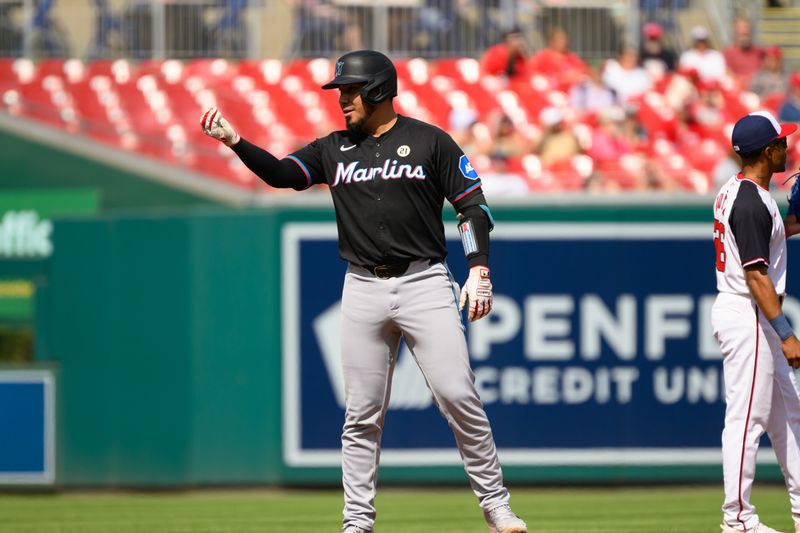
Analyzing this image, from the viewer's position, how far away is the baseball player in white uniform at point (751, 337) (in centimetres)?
533

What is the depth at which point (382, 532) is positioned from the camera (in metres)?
6.57

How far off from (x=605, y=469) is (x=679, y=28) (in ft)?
28.1

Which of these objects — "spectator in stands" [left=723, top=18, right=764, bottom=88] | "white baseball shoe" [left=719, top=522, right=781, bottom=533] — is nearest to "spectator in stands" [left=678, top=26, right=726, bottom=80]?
"spectator in stands" [left=723, top=18, right=764, bottom=88]

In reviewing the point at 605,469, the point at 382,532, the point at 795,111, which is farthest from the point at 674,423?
the point at 795,111

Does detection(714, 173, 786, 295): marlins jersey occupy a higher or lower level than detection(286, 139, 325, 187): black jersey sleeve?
lower

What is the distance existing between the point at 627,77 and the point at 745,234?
9.56 meters

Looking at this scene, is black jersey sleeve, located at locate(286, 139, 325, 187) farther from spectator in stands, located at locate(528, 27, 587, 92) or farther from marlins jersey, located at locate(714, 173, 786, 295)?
spectator in stands, located at locate(528, 27, 587, 92)

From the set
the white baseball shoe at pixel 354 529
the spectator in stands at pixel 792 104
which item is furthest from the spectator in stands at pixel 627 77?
the white baseball shoe at pixel 354 529

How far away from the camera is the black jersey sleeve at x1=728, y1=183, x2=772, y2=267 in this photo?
523 cm

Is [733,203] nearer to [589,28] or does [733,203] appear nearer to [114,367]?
[114,367]

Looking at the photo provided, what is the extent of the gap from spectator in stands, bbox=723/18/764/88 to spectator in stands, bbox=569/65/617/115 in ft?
6.26

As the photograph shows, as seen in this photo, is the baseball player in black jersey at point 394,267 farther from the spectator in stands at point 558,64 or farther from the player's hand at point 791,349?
the spectator in stands at point 558,64

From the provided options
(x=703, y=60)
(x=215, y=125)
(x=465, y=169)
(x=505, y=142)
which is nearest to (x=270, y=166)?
(x=215, y=125)

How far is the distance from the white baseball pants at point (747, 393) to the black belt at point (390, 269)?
1419 mm
